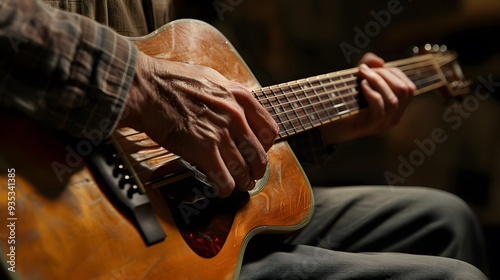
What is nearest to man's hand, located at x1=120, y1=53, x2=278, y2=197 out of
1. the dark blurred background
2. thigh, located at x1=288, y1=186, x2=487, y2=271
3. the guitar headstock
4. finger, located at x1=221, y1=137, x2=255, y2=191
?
finger, located at x1=221, y1=137, x2=255, y2=191

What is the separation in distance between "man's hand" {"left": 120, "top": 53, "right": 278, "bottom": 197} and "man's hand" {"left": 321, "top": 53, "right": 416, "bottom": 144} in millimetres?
387

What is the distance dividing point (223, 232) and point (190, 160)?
11 centimetres

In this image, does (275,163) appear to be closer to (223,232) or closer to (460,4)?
(223,232)

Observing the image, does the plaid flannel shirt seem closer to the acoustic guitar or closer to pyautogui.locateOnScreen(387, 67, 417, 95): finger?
the acoustic guitar

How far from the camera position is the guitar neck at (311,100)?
76cm

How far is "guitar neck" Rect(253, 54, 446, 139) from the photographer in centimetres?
76

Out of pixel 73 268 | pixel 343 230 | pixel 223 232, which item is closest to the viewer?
pixel 73 268

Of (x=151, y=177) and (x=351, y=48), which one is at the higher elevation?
(x=151, y=177)

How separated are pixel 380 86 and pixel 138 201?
583 mm

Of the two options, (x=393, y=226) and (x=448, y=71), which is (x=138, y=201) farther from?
(x=448, y=71)

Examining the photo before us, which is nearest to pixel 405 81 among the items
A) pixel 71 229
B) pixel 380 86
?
pixel 380 86

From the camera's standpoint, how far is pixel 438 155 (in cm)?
159

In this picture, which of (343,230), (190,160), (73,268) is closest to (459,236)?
(343,230)

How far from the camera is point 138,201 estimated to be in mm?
559
